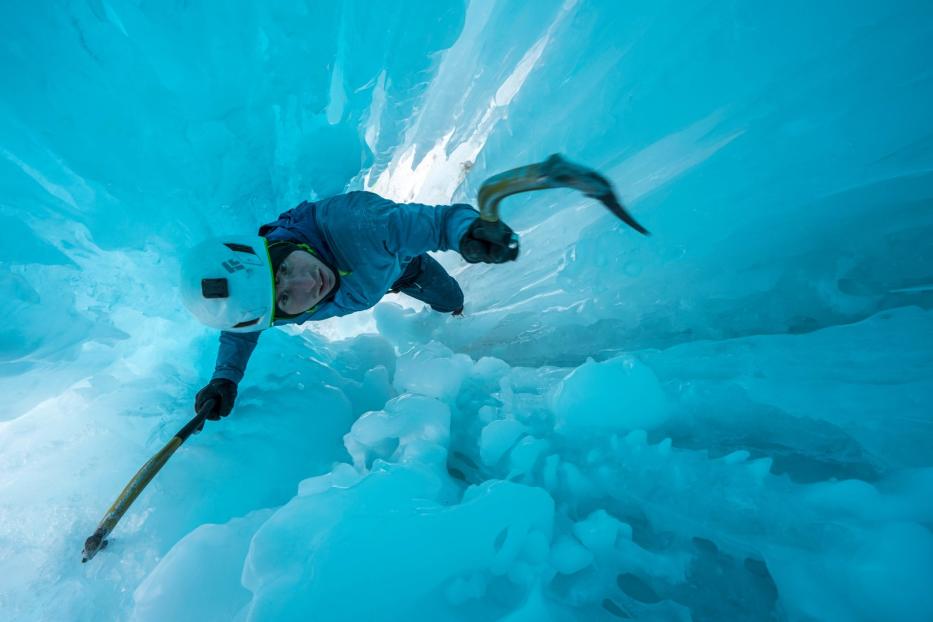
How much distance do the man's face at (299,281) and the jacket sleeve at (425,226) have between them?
34 centimetres

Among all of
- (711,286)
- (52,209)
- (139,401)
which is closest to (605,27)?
(711,286)

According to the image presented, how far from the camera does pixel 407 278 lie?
3.01 meters

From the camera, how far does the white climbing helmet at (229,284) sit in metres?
1.68

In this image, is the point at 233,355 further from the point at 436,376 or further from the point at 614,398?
the point at 614,398

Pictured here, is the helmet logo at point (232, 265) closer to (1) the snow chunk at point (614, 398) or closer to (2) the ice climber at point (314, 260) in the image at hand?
(2) the ice climber at point (314, 260)

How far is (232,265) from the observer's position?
1.70m

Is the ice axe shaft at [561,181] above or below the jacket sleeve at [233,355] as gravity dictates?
above

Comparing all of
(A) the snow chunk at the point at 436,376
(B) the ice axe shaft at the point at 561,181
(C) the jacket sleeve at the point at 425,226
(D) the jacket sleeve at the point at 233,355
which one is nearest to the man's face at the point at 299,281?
(C) the jacket sleeve at the point at 425,226

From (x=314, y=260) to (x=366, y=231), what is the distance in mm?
265

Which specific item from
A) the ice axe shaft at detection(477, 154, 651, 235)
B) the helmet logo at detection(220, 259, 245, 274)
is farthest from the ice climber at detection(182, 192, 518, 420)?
the ice axe shaft at detection(477, 154, 651, 235)

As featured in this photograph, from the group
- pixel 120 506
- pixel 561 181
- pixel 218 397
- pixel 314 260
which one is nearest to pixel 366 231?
pixel 314 260

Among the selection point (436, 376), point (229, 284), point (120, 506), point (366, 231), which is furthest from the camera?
point (436, 376)

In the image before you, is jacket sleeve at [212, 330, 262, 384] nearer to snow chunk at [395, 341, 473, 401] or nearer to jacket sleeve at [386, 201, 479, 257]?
snow chunk at [395, 341, 473, 401]

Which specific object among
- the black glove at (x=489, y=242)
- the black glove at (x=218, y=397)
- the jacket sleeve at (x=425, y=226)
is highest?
the jacket sleeve at (x=425, y=226)
